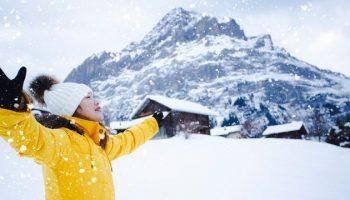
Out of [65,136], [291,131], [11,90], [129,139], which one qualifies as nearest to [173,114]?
[129,139]

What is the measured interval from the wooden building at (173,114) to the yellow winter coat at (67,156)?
26236 millimetres

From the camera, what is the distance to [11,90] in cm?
151

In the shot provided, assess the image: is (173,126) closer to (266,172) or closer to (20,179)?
(266,172)

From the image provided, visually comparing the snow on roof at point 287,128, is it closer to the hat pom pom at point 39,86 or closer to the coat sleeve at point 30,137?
the hat pom pom at point 39,86

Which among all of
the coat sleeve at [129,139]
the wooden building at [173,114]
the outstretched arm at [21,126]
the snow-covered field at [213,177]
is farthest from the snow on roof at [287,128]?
the outstretched arm at [21,126]

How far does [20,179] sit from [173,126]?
75.9ft

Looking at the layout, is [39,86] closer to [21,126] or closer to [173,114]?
[21,126]

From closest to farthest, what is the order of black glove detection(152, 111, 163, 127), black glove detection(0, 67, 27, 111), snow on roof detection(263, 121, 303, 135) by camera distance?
1. black glove detection(0, 67, 27, 111)
2. black glove detection(152, 111, 163, 127)
3. snow on roof detection(263, 121, 303, 135)

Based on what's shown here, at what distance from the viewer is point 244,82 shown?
191000mm

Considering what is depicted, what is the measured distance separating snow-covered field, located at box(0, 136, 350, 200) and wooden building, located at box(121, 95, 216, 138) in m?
16.6

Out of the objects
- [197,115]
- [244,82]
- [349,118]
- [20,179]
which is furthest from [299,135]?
[244,82]

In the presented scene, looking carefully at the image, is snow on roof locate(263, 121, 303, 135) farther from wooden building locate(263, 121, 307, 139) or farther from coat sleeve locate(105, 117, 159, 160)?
coat sleeve locate(105, 117, 159, 160)

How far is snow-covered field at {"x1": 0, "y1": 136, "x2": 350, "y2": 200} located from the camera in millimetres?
7117

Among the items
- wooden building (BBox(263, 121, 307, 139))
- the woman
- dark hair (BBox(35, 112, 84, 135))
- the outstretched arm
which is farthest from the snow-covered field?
wooden building (BBox(263, 121, 307, 139))
